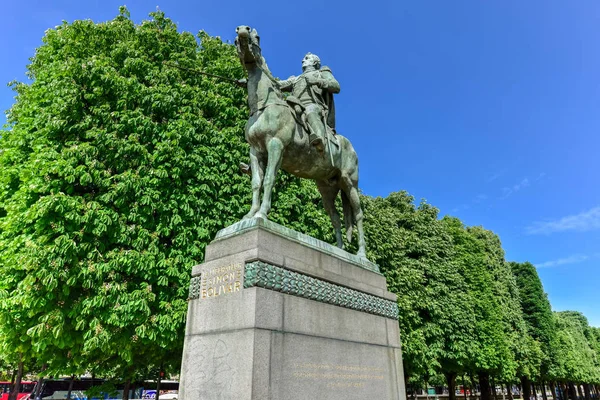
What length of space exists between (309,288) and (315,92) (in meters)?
4.41

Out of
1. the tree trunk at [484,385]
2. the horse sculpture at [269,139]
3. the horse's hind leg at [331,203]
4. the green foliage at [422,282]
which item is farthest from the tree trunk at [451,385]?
the horse sculpture at [269,139]

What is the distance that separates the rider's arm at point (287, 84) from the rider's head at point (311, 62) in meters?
0.54

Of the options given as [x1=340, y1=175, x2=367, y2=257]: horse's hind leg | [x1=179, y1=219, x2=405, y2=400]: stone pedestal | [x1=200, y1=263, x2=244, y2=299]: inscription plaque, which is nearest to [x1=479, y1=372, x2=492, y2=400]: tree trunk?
[x1=340, y1=175, x2=367, y2=257]: horse's hind leg

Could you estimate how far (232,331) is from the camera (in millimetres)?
5980

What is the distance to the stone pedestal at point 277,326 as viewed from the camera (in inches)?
227

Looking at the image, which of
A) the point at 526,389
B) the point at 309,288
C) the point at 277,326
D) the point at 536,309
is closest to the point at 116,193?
the point at 309,288

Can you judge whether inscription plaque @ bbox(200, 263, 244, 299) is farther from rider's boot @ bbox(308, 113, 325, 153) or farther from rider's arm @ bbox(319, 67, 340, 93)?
rider's arm @ bbox(319, 67, 340, 93)

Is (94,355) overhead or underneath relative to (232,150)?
underneath

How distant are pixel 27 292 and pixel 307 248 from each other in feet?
26.7

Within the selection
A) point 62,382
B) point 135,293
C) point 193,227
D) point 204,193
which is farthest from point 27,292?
point 62,382

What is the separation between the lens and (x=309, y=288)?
6.90 meters

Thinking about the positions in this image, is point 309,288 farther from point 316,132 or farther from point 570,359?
point 570,359

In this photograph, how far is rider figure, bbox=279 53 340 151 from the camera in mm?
8562

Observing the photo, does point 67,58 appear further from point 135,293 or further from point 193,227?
point 135,293
